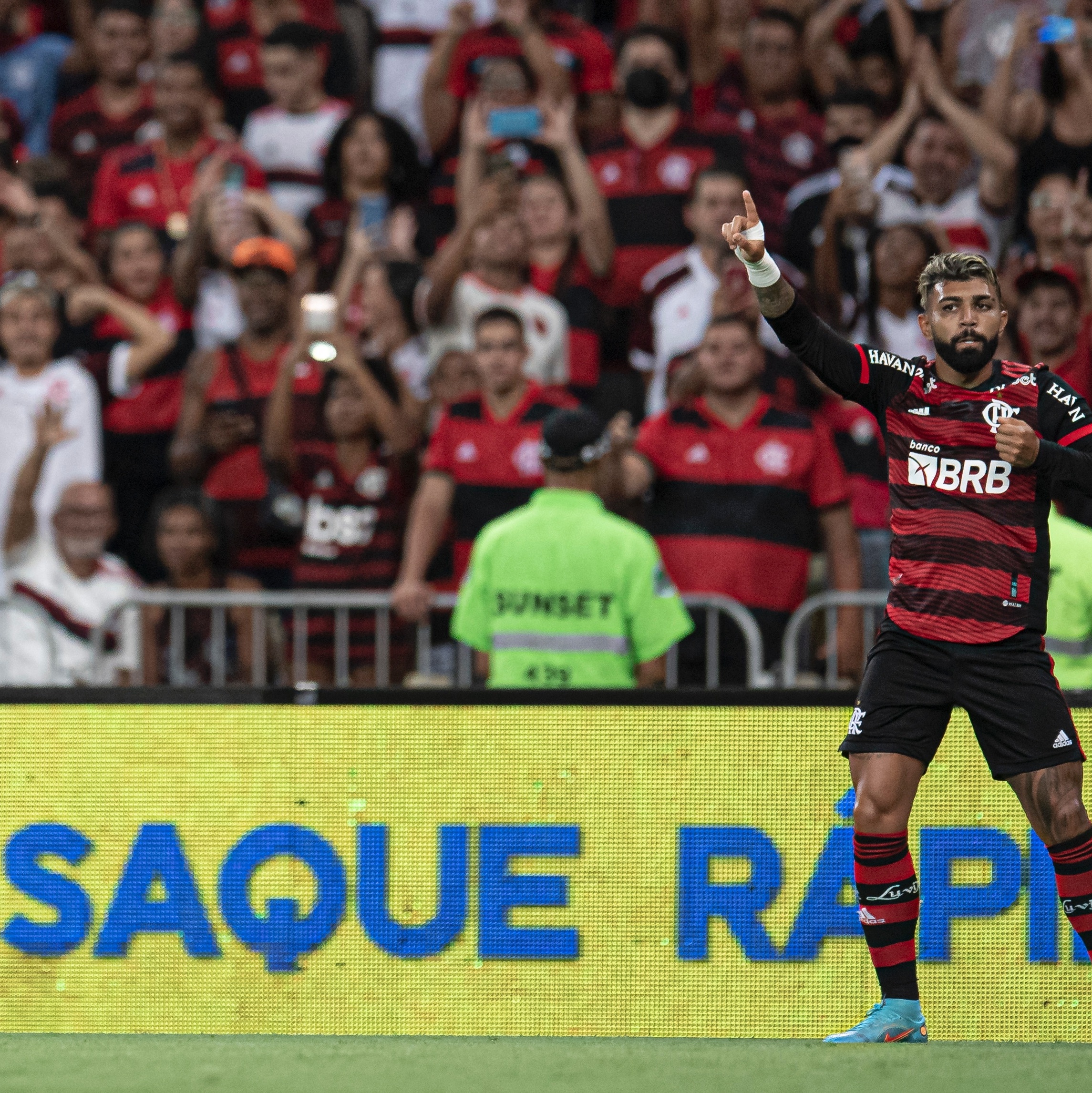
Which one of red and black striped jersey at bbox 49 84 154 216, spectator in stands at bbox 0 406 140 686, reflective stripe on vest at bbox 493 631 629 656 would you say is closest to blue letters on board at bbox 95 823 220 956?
reflective stripe on vest at bbox 493 631 629 656

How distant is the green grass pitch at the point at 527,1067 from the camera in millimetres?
3777

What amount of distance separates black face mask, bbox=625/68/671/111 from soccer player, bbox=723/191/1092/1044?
15.4 feet

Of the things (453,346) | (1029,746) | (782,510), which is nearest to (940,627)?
(1029,746)

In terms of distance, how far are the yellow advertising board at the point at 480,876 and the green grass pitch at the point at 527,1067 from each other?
1.05 metres

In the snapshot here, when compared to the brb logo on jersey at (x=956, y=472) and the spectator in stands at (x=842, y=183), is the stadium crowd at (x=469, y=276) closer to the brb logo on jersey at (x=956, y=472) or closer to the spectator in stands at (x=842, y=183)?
the spectator in stands at (x=842, y=183)

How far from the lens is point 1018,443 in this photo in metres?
4.29

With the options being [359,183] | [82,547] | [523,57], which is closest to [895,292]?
[523,57]

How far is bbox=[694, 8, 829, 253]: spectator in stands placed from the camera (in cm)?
918

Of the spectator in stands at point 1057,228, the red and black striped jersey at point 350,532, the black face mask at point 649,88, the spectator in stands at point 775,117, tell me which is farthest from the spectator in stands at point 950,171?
the red and black striped jersey at point 350,532

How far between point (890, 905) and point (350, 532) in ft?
12.1

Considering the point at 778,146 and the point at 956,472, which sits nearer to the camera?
the point at 956,472

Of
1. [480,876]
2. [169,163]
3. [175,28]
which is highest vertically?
[175,28]

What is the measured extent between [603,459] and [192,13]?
4610mm

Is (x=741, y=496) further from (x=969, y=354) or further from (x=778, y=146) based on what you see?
(x=778, y=146)
